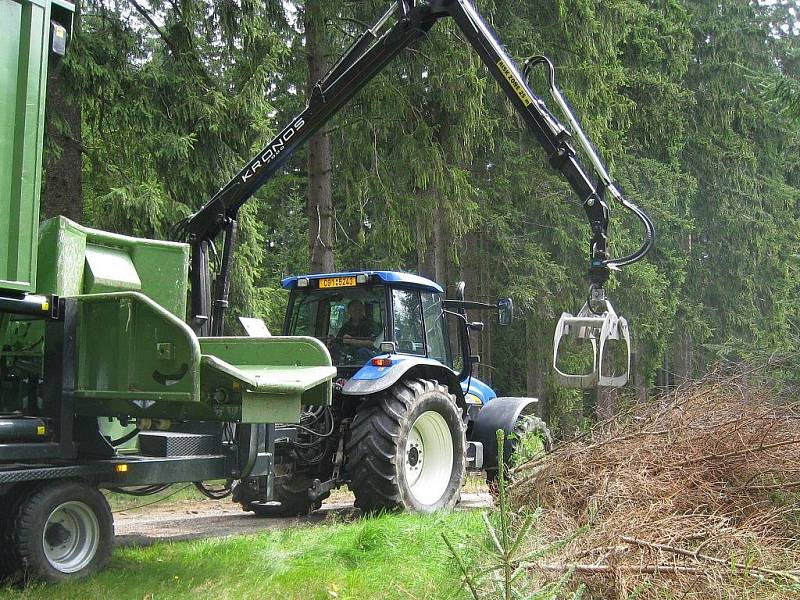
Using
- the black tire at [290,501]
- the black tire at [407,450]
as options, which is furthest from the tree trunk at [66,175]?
the black tire at [407,450]

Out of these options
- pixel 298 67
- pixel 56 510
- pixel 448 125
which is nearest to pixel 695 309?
pixel 448 125

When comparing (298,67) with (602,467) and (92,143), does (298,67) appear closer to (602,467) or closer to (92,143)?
(92,143)

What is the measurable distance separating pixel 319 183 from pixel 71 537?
28.6ft

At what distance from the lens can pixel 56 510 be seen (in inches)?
209

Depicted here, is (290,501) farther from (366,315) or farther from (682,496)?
(682,496)

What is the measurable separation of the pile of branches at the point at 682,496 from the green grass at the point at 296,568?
70 centimetres

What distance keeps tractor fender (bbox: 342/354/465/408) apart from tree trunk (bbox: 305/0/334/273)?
440 cm

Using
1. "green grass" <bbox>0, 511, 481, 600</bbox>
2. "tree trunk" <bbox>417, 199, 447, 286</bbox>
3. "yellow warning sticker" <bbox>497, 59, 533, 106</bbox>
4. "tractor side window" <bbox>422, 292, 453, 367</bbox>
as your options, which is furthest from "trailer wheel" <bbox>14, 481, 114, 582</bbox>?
"tree trunk" <bbox>417, 199, 447, 286</bbox>

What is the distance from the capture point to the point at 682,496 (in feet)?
18.0

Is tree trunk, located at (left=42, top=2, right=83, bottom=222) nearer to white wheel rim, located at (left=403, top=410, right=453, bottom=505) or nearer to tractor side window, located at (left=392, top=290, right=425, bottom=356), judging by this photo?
tractor side window, located at (left=392, top=290, right=425, bottom=356)

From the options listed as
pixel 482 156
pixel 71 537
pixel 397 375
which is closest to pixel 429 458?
pixel 397 375

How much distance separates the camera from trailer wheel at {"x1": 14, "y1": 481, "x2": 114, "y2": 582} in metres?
5.10

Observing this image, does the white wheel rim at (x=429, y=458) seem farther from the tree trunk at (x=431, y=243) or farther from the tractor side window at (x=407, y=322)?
the tree trunk at (x=431, y=243)

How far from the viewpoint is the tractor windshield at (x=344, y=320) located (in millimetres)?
9086
